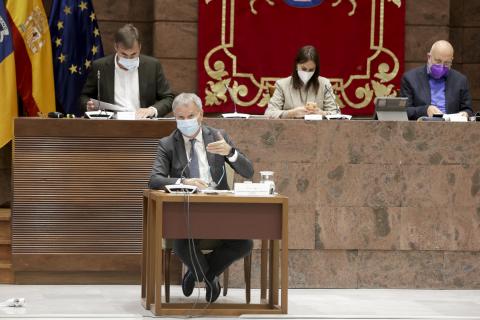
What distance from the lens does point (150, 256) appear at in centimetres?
598

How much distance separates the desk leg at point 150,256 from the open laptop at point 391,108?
197cm

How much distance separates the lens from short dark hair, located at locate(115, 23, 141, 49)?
24.1 ft

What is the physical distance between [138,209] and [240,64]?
2.67 m

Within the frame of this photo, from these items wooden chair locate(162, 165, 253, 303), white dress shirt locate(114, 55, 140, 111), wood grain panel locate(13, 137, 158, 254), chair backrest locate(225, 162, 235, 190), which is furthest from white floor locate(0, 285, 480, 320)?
white dress shirt locate(114, 55, 140, 111)

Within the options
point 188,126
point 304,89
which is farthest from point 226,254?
point 304,89

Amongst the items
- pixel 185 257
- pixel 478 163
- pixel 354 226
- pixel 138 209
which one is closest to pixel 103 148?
pixel 138 209

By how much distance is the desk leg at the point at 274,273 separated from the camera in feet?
19.7

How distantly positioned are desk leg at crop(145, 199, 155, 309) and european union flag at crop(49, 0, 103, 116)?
2933 millimetres

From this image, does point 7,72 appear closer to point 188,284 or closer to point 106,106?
point 106,106

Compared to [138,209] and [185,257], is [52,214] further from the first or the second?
[185,257]

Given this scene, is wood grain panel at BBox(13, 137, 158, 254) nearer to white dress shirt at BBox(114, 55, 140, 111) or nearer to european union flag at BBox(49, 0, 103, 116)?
white dress shirt at BBox(114, 55, 140, 111)

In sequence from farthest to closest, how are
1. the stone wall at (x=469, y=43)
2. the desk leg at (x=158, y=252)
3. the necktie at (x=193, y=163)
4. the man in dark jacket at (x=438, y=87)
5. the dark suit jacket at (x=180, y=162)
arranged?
the stone wall at (x=469, y=43) → the man in dark jacket at (x=438, y=87) → the necktie at (x=193, y=163) → the dark suit jacket at (x=180, y=162) → the desk leg at (x=158, y=252)

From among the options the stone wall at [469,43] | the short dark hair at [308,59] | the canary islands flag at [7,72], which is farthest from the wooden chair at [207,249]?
the stone wall at [469,43]

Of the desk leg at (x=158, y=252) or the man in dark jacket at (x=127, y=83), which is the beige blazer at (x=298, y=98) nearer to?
the man in dark jacket at (x=127, y=83)
